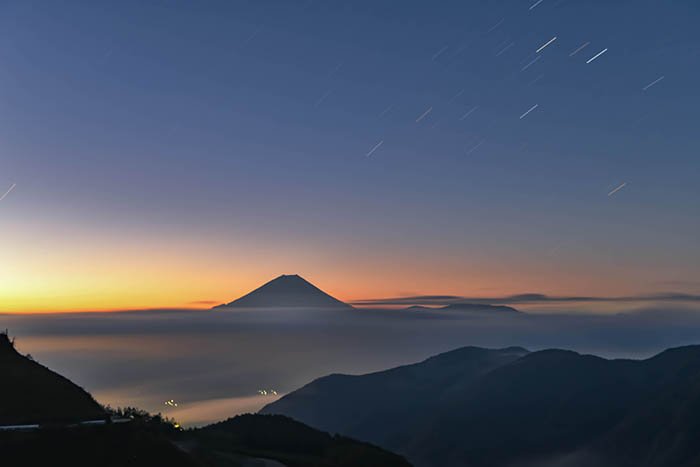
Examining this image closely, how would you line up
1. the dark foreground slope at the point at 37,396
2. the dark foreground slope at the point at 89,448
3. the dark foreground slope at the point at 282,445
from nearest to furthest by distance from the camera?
the dark foreground slope at the point at 89,448
the dark foreground slope at the point at 37,396
the dark foreground slope at the point at 282,445

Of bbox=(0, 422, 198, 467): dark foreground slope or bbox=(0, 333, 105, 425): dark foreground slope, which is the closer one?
bbox=(0, 422, 198, 467): dark foreground slope

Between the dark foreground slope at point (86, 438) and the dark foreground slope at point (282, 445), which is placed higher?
the dark foreground slope at point (86, 438)

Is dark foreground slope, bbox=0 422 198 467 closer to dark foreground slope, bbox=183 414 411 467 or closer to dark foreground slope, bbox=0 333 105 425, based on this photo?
dark foreground slope, bbox=0 333 105 425

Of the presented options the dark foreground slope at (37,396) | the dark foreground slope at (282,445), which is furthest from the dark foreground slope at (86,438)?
the dark foreground slope at (282,445)

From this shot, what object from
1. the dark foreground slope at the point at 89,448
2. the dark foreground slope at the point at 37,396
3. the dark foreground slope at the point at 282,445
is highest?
the dark foreground slope at the point at 37,396

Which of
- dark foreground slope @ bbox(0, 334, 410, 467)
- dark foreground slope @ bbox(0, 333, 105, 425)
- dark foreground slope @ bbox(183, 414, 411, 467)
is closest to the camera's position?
dark foreground slope @ bbox(0, 334, 410, 467)

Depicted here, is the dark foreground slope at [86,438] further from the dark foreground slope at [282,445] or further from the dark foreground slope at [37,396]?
the dark foreground slope at [282,445]

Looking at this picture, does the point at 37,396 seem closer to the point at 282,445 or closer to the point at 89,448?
the point at 89,448

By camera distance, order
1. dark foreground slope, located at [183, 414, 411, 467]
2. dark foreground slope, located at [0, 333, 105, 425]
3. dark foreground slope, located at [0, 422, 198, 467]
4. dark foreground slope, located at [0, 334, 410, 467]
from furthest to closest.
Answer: dark foreground slope, located at [183, 414, 411, 467] < dark foreground slope, located at [0, 333, 105, 425] < dark foreground slope, located at [0, 334, 410, 467] < dark foreground slope, located at [0, 422, 198, 467]

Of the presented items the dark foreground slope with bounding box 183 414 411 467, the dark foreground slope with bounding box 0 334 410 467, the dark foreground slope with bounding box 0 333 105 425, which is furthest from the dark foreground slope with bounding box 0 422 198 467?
the dark foreground slope with bounding box 183 414 411 467
